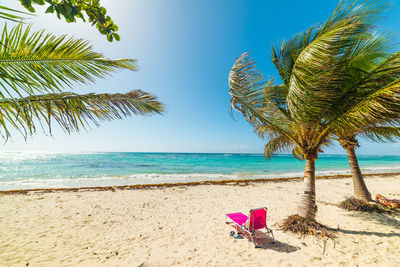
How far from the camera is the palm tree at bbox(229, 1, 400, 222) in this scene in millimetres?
2545

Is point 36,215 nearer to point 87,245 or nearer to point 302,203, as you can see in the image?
point 87,245

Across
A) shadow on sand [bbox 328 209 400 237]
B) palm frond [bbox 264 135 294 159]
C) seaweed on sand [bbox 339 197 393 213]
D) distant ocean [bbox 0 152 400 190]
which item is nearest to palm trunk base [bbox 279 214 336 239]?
shadow on sand [bbox 328 209 400 237]

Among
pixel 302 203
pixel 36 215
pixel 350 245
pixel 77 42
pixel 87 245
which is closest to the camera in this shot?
pixel 77 42

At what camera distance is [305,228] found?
166 inches

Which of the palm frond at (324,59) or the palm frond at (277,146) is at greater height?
the palm frond at (324,59)

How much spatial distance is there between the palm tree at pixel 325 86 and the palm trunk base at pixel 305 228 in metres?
0.75

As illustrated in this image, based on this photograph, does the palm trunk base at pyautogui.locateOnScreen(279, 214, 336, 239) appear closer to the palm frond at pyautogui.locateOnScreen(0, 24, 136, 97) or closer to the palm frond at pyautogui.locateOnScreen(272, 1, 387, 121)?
the palm frond at pyautogui.locateOnScreen(272, 1, 387, 121)

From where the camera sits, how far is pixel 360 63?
11.5ft

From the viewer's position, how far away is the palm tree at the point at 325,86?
2.54 m

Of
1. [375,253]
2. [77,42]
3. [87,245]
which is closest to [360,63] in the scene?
[375,253]

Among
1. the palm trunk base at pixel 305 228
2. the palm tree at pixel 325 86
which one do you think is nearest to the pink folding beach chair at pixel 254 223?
the palm trunk base at pixel 305 228

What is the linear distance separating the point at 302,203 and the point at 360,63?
3671mm

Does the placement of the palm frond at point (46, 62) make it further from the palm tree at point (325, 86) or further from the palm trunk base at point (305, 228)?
the palm trunk base at point (305, 228)

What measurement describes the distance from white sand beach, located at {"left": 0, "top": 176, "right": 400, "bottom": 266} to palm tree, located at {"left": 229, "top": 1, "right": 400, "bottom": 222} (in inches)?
58.7
